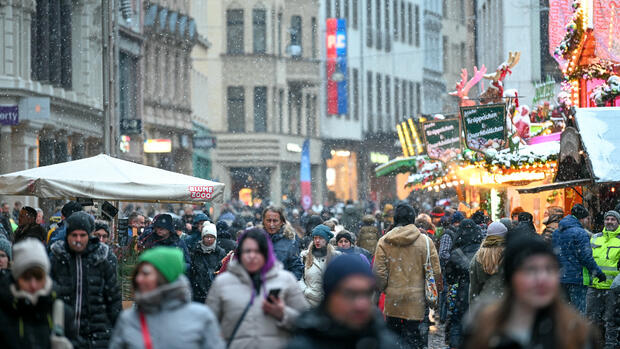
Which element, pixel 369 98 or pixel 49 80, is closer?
pixel 49 80

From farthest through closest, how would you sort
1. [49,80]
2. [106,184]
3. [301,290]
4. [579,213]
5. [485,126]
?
[49,80] < [485,126] < [579,213] < [106,184] < [301,290]

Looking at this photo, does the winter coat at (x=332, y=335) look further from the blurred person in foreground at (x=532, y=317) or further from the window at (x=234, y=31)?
the window at (x=234, y=31)

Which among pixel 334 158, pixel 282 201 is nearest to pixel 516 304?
pixel 282 201

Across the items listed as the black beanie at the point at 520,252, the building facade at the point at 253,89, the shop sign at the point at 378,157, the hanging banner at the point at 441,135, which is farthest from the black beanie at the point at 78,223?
the shop sign at the point at 378,157

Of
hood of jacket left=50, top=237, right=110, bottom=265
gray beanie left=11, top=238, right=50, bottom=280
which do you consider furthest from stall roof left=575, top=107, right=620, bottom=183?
gray beanie left=11, top=238, right=50, bottom=280

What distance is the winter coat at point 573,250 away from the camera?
1398 cm

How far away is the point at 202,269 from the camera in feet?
43.1

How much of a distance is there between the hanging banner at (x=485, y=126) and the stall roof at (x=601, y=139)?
15.7 feet

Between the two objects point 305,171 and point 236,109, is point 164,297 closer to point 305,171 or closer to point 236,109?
point 305,171

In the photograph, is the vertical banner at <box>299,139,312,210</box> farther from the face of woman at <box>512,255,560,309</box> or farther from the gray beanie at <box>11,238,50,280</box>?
the face of woman at <box>512,255,560,309</box>

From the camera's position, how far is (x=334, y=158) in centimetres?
6825

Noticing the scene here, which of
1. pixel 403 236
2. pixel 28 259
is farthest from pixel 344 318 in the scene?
pixel 403 236

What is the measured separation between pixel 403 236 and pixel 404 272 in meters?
0.32

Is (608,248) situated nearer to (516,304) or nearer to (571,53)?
(516,304)
